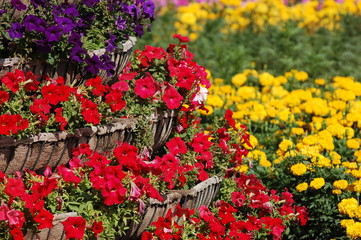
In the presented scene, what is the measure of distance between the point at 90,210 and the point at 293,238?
200cm

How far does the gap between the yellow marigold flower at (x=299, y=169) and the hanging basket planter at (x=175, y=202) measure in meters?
0.69

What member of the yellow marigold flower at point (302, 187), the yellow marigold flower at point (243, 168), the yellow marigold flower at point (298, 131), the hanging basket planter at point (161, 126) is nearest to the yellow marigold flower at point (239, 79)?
the yellow marigold flower at point (298, 131)

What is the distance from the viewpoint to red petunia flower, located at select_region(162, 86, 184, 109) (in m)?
4.26

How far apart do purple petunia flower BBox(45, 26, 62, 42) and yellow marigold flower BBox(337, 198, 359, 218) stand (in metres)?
2.18

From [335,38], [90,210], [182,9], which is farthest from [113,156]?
[182,9]

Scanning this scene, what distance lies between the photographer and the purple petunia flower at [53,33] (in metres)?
3.73

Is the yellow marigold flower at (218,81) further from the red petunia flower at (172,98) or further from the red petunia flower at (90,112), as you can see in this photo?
the red petunia flower at (90,112)

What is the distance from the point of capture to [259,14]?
9594 millimetres

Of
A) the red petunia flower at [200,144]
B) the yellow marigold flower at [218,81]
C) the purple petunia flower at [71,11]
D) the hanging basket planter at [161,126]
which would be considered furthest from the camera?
the yellow marigold flower at [218,81]

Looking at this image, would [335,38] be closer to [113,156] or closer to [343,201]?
[343,201]

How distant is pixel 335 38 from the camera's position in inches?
345

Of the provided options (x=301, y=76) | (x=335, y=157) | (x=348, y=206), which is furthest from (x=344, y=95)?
(x=348, y=206)

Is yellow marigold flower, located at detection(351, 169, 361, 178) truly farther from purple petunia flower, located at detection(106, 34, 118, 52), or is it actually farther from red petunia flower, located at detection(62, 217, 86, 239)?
red petunia flower, located at detection(62, 217, 86, 239)

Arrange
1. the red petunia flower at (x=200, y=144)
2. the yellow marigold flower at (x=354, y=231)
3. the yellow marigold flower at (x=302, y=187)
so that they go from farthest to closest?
1. the yellow marigold flower at (x=302, y=187)
2. the red petunia flower at (x=200, y=144)
3. the yellow marigold flower at (x=354, y=231)
